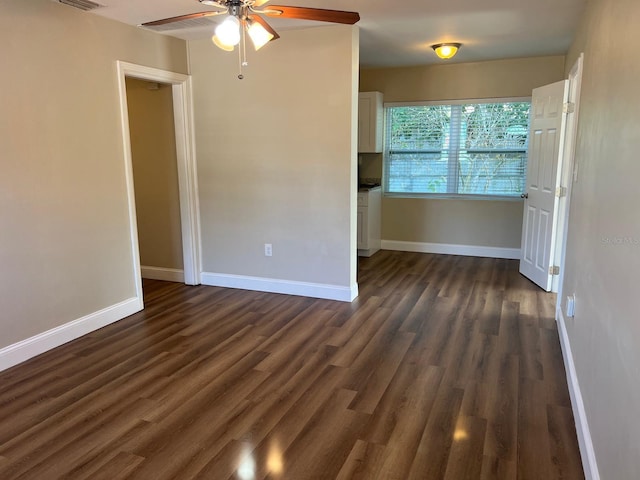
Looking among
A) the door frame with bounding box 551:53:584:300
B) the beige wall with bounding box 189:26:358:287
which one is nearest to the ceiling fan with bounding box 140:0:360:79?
the beige wall with bounding box 189:26:358:287

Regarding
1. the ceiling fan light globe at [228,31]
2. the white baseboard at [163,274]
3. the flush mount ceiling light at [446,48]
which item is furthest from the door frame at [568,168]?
the white baseboard at [163,274]

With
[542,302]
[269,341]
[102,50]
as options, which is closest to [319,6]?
[102,50]

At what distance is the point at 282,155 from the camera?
4242mm

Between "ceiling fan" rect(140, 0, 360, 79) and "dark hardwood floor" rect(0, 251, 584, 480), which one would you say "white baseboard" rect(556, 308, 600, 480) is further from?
"ceiling fan" rect(140, 0, 360, 79)

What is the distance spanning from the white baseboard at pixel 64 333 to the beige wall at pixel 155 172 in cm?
103

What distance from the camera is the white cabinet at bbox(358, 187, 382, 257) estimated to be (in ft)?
19.1

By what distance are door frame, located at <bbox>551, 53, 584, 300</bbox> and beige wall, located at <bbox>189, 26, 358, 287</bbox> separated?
68.1 inches

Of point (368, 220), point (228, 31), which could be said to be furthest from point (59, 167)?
point (368, 220)

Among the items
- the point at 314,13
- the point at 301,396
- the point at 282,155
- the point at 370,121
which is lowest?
the point at 301,396

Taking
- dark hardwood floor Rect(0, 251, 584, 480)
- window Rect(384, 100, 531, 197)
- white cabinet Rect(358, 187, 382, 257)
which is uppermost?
window Rect(384, 100, 531, 197)

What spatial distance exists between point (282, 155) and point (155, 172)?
1462 millimetres

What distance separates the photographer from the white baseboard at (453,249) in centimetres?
585

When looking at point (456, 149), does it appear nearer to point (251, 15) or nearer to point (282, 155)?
point (282, 155)

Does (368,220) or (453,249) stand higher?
(368,220)
